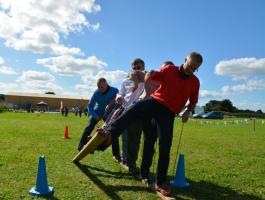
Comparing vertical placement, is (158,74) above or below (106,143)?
above

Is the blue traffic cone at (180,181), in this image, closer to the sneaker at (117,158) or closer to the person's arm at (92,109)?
the sneaker at (117,158)

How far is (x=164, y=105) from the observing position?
613 cm

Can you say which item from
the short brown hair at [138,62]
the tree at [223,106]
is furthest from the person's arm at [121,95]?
the tree at [223,106]

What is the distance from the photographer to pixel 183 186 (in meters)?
6.78

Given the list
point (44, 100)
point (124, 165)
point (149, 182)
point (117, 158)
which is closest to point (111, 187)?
point (149, 182)

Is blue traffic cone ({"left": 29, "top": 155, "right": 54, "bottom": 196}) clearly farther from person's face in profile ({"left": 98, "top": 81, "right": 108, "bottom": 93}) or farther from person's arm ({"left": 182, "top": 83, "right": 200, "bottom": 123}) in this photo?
person's face in profile ({"left": 98, "top": 81, "right": 108, "bottom": 93})

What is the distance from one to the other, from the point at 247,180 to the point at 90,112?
12.0 feet

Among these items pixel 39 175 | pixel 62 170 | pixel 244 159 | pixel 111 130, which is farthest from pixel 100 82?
pixel 244 159

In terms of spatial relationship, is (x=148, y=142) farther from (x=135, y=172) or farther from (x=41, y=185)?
(x=41, y=185)

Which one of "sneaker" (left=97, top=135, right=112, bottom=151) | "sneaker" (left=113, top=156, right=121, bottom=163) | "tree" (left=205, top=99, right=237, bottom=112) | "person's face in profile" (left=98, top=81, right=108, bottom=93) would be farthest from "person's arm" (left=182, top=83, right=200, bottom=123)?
"tree" (left=205, top=99, right=237, bottom=112)

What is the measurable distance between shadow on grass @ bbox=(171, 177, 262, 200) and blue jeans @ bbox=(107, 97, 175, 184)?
0.43 metres

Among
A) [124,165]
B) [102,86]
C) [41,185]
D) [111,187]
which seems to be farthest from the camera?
[102,86]

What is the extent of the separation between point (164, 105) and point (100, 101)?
3000mm

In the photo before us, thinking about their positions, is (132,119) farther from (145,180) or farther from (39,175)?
(39,175)
